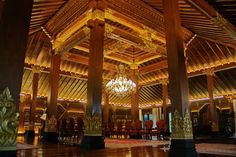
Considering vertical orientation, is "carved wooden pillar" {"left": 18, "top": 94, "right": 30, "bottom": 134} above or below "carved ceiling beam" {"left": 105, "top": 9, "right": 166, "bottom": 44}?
below

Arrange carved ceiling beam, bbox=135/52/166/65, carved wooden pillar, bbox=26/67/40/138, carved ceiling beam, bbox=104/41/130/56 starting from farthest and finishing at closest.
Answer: carved ceiling beam, bbox=135/52/166/65
carved wooden pillar, bbox=26/67/40/138
carved ceiling beam, bbox=104/41/130/56

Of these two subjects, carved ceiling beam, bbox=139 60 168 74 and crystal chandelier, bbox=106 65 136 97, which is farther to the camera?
carved ceiling beam, bbox=139 60 168 74

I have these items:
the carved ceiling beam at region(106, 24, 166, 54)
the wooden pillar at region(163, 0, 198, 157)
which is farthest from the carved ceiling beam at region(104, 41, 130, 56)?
the wooden pillar at region(163, 0, 198, 157)

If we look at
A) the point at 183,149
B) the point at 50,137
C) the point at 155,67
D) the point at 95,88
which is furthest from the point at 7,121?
the point at 155,67

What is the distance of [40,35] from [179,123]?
28.1 ft

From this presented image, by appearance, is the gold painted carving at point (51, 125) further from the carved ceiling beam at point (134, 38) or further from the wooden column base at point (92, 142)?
the carved ceiling beam at point (134, 38)

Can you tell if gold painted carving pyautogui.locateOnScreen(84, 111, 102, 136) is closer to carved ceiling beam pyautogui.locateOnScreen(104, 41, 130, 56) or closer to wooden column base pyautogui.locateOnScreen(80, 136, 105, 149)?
wooden column base pyautogui.locateOnScreen(80, 136, 105, 149)

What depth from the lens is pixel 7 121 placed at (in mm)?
2314

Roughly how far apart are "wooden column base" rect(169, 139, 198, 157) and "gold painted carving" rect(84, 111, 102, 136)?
2177 mm

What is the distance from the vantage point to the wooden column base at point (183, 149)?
3.51 meters

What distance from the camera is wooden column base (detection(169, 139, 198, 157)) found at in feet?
11.5

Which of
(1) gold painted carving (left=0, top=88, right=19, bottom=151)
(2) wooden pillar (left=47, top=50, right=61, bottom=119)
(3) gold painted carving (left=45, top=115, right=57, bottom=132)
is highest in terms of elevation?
(2) wooden pillar (left=47, top=50, right=61, bottom=119)

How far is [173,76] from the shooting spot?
398 cm

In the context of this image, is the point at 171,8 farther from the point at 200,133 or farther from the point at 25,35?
the point at 200,133
